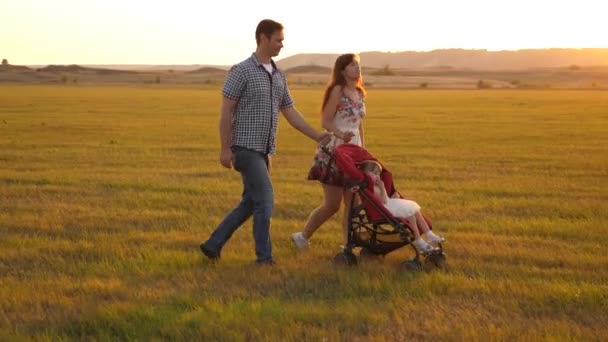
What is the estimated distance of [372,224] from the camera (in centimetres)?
713

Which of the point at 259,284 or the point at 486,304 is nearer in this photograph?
the point at 486,304

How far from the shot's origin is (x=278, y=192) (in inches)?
461

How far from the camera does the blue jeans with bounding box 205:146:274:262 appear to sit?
22.9 feet

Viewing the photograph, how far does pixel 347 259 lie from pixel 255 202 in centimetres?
93

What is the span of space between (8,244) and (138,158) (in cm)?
892

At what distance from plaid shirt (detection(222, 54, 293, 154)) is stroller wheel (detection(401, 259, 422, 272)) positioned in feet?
4.90

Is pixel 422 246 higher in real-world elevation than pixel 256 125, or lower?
lower

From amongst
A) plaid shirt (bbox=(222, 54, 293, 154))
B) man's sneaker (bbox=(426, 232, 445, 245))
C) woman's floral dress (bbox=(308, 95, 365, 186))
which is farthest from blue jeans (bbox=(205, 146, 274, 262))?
man's sneaker (bbox=(426, 232, 445, 245))

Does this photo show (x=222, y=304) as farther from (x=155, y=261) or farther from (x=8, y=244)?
(x=8, y=244)

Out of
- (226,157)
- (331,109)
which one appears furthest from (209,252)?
(331,109)

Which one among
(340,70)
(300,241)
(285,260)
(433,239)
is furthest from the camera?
(300,241)

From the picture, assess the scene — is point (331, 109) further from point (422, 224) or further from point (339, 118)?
point (422, 224)

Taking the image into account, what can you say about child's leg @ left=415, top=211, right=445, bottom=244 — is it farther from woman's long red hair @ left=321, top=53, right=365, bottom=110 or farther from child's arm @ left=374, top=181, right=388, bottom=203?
woman's long red hair @ left=321, top=53, right=365, bottom=110

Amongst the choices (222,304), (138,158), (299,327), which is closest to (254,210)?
(222,304)
